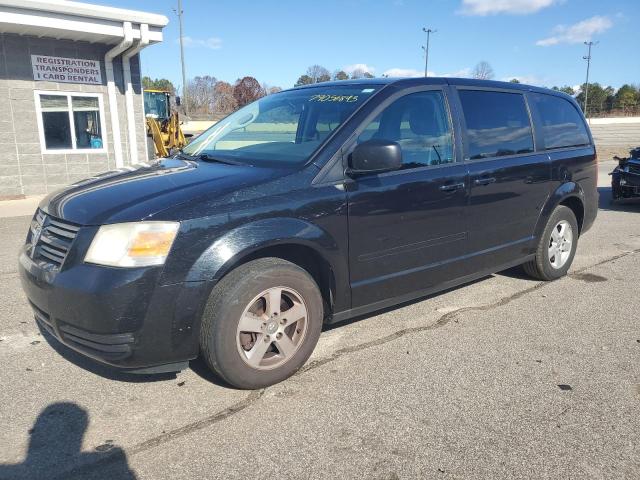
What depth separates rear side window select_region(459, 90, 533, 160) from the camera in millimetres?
4242

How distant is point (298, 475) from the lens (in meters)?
2.42

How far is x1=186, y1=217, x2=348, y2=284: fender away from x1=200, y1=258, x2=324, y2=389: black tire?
108 mm

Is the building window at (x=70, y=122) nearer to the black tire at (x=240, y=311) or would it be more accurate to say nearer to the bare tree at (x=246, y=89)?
the black tire at (x=240, y=311)

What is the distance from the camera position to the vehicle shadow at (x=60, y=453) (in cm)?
242

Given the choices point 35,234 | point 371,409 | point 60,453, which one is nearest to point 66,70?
point 35,234

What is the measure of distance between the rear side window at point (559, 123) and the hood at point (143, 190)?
3069mm

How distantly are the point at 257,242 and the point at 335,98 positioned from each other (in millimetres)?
1467

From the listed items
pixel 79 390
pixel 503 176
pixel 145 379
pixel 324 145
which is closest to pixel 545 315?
pixel 503 176

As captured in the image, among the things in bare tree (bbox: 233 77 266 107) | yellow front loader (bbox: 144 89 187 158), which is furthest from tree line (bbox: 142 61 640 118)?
yellow front loader (bbox: 144 89 187 158)

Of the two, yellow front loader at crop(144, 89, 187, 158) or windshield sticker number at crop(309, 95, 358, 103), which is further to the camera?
yellow front loader at crop(144, 89, 187, 158)

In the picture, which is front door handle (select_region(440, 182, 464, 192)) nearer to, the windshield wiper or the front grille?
the windshield wiper

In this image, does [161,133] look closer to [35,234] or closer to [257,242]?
[35,234]

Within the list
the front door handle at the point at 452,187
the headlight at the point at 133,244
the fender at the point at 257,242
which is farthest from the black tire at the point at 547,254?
the headlight at the point at 133,244

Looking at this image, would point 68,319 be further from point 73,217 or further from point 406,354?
point 406,354
